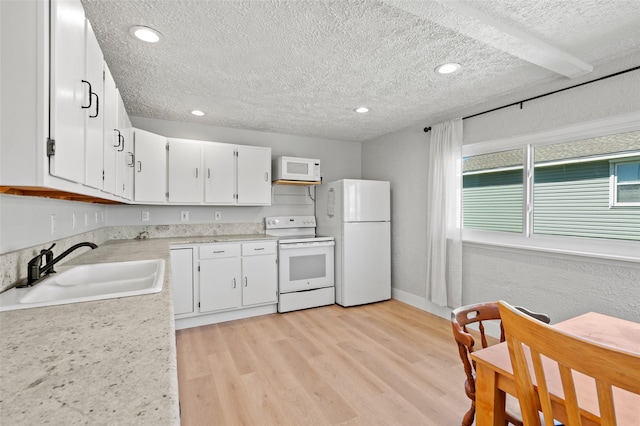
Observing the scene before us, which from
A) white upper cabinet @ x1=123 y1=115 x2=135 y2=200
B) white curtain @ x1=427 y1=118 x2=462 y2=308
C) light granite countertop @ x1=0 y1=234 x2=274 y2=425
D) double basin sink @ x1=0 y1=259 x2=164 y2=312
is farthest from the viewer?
white curtain @ x1=427 y1=118 x2=462 y2=308

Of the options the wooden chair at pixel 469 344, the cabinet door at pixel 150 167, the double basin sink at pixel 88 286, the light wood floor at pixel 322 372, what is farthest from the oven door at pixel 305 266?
the wooden chair at pixel 469 344

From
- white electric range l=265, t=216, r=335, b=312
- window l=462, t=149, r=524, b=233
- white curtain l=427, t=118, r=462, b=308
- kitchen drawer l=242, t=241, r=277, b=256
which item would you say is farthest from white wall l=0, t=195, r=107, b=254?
window l=462, t=149, r=524, b=233

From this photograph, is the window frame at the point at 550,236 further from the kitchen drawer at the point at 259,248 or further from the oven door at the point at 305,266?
the kitchen drawer at the point at 259,248

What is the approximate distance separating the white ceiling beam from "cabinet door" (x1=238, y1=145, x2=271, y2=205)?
2579mm

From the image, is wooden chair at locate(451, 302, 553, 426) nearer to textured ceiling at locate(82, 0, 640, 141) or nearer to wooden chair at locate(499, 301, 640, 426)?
wooden chair at locate(499, 301, 640, 426)

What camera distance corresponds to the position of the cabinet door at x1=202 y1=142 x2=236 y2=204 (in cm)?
348

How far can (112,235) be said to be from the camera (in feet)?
10.7

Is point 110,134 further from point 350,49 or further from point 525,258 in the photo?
point 525,258

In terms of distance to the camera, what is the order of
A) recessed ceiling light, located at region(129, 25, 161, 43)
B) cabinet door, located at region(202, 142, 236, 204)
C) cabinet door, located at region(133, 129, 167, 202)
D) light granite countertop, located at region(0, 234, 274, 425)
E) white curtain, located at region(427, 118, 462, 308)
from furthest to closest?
cabinet door, located at region(202, 142, 236, 204)
white curtain, located at region(427, 118, 462, 308)
cabinet door, located at region(133, 129, 167, 202)
recessed ceiling light, located at region(129, 25, 161, 43)
light granite countertop, located at region(0, 234, 274, 425)

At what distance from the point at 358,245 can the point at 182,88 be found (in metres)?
2.60

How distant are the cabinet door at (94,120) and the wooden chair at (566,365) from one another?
1595 mm

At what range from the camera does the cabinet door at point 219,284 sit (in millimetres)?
3205

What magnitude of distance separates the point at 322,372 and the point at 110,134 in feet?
6.97

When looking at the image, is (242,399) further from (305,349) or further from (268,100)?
(268,100)
